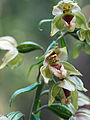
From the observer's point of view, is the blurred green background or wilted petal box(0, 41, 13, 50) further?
the blurred green background

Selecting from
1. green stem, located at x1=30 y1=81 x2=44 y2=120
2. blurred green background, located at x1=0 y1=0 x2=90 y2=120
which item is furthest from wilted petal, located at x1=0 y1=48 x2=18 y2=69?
blurred green background, located at x1=0 y1=0 x2=90 y2=120

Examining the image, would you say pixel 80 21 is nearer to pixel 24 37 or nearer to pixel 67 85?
pixel 67 85

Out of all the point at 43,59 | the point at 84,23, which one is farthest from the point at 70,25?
the point at 43,59

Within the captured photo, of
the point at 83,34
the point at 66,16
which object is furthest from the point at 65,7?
the point at 83,34

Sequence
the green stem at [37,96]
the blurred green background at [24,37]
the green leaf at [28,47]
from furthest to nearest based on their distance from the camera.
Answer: the blurred green background at [24,37] < the green leaf at [28,47] < the green stem at [37,96]

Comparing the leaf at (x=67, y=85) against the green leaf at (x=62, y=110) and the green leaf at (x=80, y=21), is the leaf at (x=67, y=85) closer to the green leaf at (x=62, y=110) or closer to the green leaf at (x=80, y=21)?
the green leaf at (x=62, y=110)

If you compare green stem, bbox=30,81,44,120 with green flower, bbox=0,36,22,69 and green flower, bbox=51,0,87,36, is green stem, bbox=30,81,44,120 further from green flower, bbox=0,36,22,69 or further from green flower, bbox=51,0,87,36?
green flower, bbox=51,0,87,36

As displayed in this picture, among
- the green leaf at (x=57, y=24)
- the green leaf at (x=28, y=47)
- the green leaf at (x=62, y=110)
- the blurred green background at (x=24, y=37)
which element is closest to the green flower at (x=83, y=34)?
the green leaf at (x=57, y=24)
